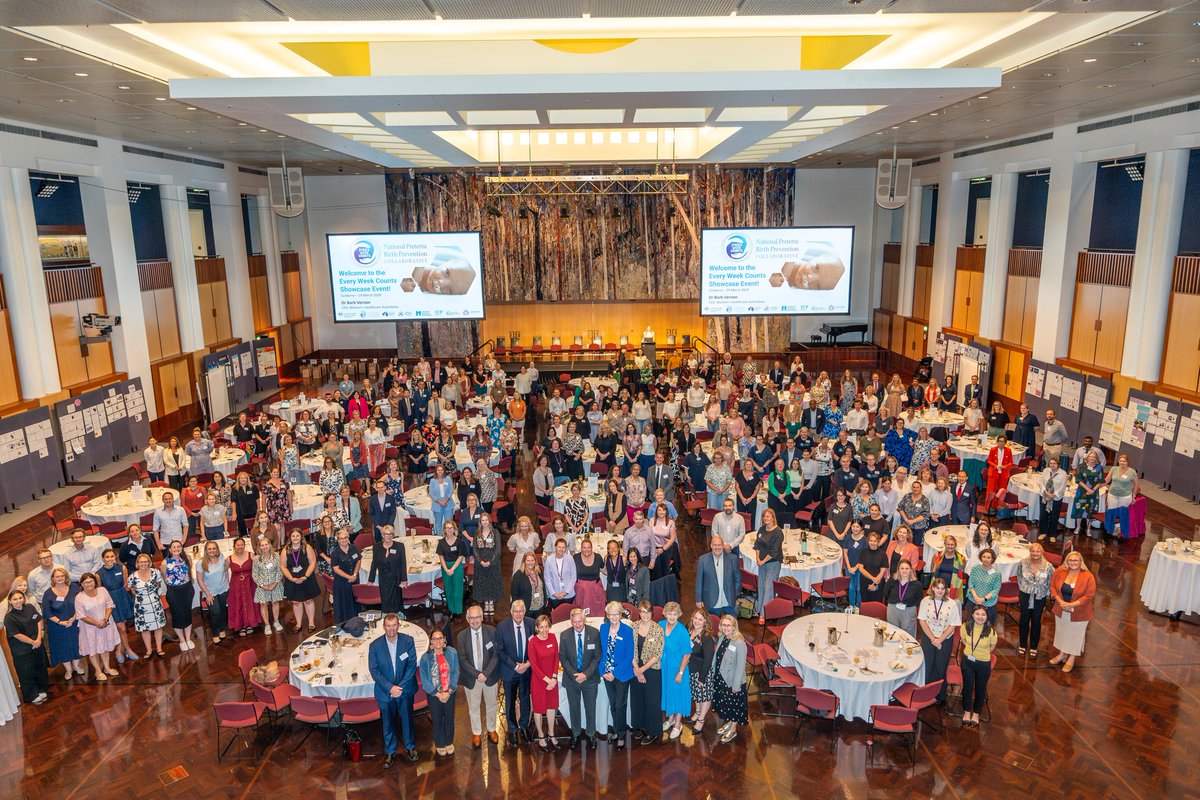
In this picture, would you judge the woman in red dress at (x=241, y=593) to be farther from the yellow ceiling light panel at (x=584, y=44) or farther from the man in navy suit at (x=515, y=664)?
the yellow ceiling light panel at (x=584, y=44)

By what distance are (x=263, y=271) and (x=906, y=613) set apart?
20938mm

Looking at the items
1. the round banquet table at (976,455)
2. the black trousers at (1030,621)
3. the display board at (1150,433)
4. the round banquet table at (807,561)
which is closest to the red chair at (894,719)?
the round banquet table at (807,561)

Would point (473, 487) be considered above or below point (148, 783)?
above

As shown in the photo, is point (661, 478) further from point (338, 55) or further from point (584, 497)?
point (338, 55)

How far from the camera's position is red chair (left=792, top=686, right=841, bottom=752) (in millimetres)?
6605

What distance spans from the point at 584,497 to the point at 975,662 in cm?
482

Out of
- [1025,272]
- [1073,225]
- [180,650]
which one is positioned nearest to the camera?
[180,650]

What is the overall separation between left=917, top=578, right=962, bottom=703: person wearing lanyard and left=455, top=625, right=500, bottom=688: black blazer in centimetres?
371

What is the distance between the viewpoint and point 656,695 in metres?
6.82

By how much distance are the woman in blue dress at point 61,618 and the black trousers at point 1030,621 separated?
9511mm

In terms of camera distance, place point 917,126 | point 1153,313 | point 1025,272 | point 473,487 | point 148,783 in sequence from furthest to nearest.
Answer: point 1025,272 → point 917,126 → point 1153,313 → point 473,487 → point 148,783

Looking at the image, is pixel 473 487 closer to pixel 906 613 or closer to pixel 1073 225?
pixel 906 613

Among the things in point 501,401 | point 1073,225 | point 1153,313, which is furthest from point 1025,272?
point 501,401

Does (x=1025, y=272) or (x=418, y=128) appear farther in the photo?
(x=1025, y=272)
